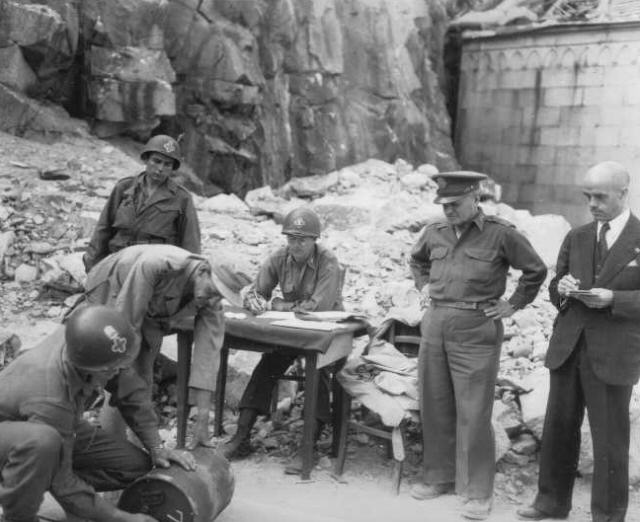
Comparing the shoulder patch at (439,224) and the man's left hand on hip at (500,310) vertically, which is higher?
the shoulder patch at (439,224)

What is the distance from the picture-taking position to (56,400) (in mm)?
3516

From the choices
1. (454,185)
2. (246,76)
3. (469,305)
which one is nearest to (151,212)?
(454,185)

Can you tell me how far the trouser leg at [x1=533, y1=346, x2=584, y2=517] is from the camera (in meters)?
4.89

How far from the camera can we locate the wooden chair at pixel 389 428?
5569 millimetres

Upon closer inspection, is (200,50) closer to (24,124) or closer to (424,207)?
(24,124)

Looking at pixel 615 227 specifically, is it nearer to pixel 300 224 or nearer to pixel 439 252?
pixel 439 252

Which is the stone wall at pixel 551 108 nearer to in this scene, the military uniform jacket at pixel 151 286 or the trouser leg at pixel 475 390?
the trouser leg at pixel 475 390

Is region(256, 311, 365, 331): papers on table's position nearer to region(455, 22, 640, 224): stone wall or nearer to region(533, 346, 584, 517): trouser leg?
region(533, 346, 584, 517): trouser leg

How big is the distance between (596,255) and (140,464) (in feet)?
8.99

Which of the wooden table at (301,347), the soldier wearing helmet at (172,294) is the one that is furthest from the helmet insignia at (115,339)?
the wooden table at (301,347)

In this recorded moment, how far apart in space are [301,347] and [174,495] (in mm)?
1611

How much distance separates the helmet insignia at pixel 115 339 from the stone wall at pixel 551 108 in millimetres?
13177

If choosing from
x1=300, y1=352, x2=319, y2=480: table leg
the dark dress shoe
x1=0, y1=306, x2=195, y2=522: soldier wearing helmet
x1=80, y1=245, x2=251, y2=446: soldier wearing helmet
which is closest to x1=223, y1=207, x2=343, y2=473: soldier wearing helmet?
x1=300, y1=352, x2=319, y2=480: table leg

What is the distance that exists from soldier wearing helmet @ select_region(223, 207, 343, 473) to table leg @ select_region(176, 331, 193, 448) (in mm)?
328
